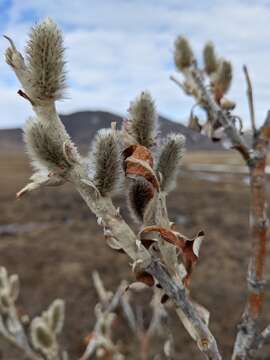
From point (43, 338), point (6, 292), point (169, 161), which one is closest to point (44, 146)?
point (169, 161)

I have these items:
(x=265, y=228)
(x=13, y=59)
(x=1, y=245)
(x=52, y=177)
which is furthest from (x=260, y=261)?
(x=1, y=245)

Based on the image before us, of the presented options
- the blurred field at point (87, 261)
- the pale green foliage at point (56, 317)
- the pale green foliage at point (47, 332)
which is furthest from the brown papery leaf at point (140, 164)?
the blurred field at point (87, 261)

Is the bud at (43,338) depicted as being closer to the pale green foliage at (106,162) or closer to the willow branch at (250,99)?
the willow branch at (250,99)

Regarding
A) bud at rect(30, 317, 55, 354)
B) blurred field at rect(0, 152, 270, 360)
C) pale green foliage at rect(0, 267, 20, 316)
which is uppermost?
pale green foliage at rect(0, 267, 20, 316)

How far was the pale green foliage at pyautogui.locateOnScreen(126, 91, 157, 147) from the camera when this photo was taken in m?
1.01

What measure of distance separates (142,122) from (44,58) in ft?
0.75

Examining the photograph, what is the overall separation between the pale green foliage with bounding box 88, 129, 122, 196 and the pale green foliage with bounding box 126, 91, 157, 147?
0.05m

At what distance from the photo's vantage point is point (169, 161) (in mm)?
1021

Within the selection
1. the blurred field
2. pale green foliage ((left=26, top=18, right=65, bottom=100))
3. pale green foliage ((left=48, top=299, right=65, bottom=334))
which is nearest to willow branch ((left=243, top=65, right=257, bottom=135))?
pale green foliage ((left=26, top=18, right=65, bottom=100))

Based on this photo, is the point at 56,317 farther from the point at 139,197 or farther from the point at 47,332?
the point at 139,197

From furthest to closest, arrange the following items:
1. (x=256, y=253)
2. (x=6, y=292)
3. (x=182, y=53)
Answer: (x=6, y=292) < (x=182, y=53) < (x=256, y=253)

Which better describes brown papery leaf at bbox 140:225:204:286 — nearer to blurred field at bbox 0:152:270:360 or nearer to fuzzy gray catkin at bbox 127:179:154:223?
fuzzy gray catkin at bbox 127:179:154:223

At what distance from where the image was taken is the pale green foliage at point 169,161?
1020 mm

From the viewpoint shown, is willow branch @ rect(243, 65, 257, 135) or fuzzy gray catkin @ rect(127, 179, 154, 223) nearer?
fuzzy gray catkin @ rect(127, 179, 154, 223)
